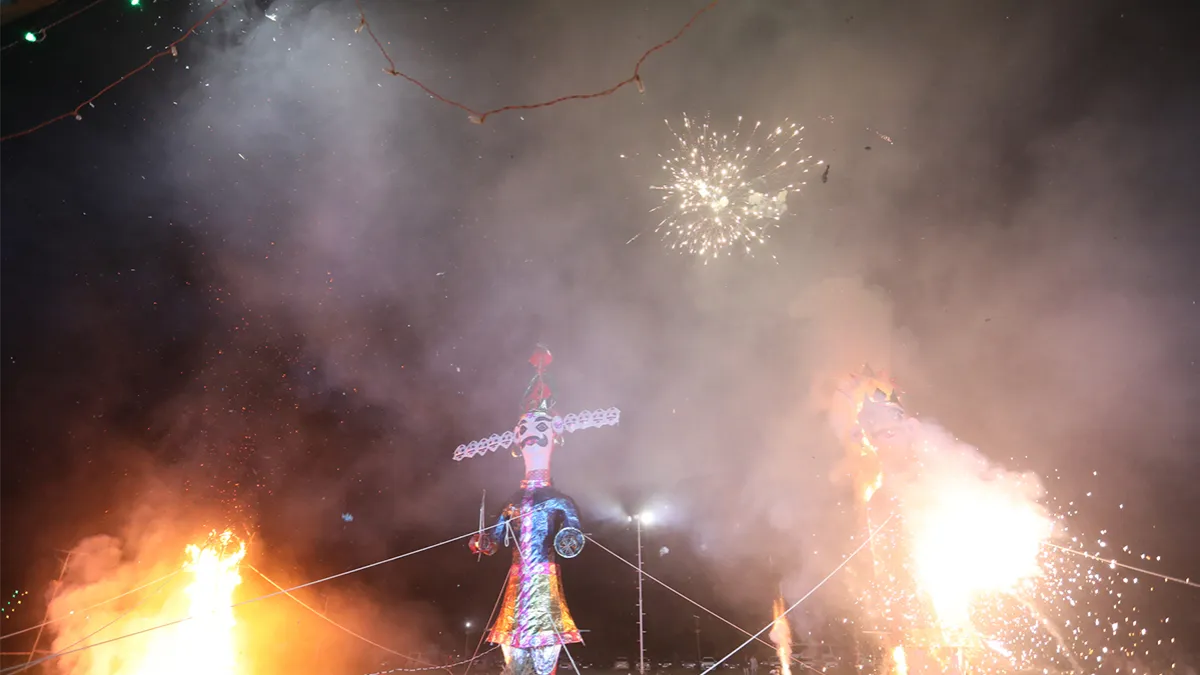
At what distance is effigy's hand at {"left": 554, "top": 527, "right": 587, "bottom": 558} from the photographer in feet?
21.1

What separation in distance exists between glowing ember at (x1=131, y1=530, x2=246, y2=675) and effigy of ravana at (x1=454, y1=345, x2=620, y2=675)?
5.15 metres

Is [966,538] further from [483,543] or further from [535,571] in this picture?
[483,543]

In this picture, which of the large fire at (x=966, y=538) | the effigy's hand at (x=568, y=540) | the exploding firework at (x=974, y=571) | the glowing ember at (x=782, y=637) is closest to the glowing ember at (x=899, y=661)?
the exploding firework at (x=974, y=571)

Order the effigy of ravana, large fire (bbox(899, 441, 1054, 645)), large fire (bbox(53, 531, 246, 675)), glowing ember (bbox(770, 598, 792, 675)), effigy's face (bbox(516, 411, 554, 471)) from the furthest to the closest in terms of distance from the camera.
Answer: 1. glowing ember (bbox(770, 598, 792, 675))
2. large fire (bbox(899, 441, 1054, 645))
3. large fire (bbox(53, 531, 246, 675))
4. effigy's face (bbox(516, 411, 554, 471))
5. the effigy of ravana

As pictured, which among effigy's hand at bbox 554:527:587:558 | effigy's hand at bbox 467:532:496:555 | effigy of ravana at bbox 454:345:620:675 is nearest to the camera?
effigy of ravana at bbox 454:345:620:675

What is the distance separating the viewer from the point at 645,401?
10.7 meters

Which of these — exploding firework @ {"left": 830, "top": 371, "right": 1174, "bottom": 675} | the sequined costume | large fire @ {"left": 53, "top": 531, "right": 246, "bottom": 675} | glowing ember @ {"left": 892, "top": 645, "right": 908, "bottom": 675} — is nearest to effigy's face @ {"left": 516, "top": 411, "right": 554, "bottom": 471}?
the sequined costume

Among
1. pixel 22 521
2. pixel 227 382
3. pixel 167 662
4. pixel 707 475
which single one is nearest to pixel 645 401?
pixel 707 475

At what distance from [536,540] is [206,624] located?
6.65 m

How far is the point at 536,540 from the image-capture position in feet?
21.7

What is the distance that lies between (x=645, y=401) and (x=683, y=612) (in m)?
4.48

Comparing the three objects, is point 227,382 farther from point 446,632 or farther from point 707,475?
point 707,475

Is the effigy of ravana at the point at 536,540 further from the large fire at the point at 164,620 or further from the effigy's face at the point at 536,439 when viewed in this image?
the large fire at the point at 164,620

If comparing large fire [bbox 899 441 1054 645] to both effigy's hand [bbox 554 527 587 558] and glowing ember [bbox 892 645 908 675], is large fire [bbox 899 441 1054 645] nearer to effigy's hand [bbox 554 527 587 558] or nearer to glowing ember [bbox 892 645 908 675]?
glowing ember [bbox 892 645 908 675]
